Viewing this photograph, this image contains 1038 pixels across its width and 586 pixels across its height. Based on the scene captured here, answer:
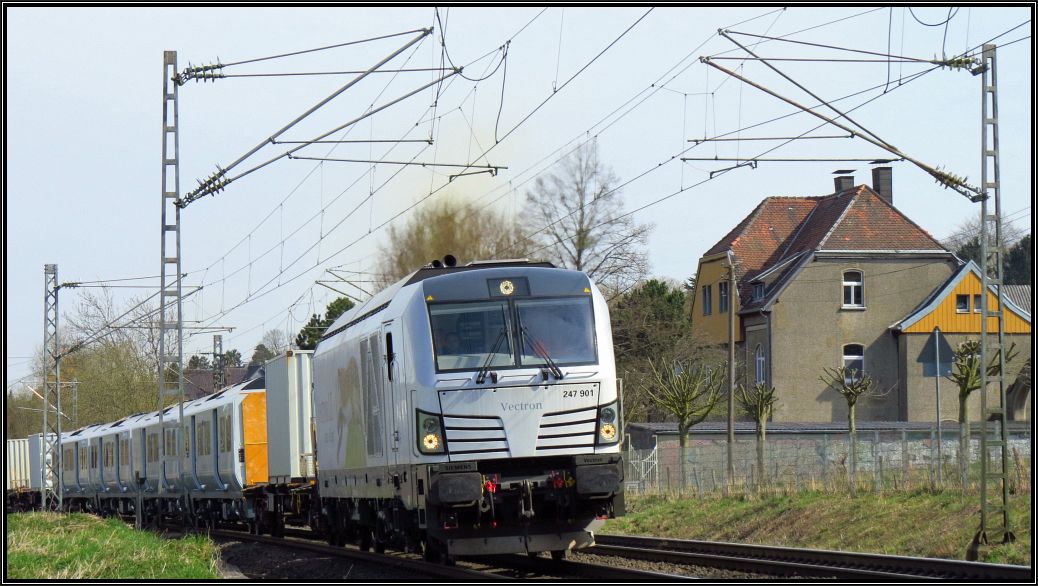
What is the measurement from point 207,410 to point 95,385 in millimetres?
37181

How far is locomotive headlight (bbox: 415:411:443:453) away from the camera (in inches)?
558

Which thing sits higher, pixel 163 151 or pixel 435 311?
pixel 163 151

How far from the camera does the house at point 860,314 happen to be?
175 ft

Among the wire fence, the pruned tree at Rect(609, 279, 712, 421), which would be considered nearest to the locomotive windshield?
the wire fence

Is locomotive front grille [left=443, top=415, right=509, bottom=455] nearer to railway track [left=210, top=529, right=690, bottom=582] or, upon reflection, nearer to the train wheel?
railway track [left=210, top=529, right=690, bottom=582]

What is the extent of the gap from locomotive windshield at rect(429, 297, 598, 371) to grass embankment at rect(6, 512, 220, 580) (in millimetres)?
3673

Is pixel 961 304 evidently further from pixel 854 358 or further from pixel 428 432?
pixel 428 432

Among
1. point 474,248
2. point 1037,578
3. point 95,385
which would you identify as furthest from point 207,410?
point 95,385

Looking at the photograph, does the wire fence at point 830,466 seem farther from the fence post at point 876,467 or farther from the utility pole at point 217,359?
the utility pole at point 217,359

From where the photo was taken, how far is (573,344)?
581 inches

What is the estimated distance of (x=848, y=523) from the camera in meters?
21.3

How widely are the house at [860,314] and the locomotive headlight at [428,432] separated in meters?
39.6

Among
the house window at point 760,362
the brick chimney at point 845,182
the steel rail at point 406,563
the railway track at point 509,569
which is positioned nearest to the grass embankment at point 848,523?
the railway track at point 509,569

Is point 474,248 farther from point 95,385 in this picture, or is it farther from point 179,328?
point 95,385
